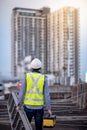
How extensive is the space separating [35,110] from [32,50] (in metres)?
27.0

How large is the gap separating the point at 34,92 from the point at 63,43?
1062 inches

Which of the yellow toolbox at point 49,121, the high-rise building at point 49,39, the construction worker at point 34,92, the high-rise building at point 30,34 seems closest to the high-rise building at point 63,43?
the high-rise building at point 49,39

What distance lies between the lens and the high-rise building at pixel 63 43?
2806 centimetres

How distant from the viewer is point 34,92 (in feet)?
12.6

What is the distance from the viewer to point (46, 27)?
32.0 meters

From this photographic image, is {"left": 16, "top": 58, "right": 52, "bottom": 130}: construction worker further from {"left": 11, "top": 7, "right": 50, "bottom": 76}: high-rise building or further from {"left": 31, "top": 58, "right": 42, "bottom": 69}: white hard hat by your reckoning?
{"left": 11, "top": 7, "right": 50, "bottom": 76}: high-rise building

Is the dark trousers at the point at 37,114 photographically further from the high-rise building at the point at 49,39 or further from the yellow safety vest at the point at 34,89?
the high-rise building at the point at 49,39

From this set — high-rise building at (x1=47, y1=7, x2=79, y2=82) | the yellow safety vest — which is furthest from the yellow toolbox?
high-rise building at (x1=47, y1=7, x2=79, y2=82)

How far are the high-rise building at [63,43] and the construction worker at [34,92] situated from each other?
Answer: 2327 centimetres

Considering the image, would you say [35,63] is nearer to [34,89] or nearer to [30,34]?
[34,89]

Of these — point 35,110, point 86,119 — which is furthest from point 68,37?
point 35,110

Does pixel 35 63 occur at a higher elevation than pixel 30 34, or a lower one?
lower

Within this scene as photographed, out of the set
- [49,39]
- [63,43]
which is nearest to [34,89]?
[63,43]

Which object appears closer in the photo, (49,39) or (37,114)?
(37,114)
